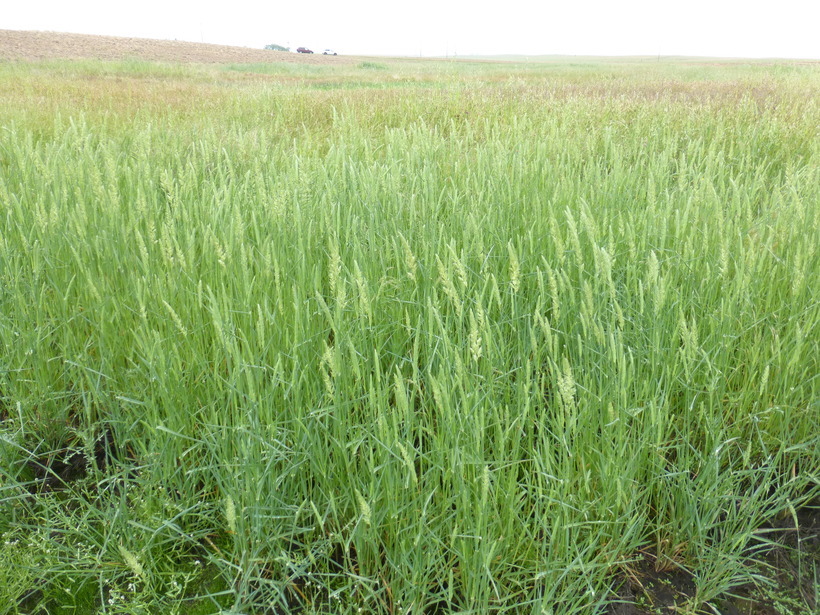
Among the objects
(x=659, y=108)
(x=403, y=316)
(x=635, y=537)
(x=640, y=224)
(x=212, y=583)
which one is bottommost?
(x=212, y=583)

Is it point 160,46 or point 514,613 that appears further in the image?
point 160,46

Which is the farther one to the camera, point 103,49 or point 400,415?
point 103,49

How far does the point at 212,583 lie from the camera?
4.50 ft

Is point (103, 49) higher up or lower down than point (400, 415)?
higher up

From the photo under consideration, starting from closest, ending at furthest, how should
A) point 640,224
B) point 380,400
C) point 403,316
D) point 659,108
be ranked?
point 380,400 → point 403,316 → point 640,224 → point 659,108

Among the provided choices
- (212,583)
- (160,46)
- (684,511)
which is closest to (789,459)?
(684,511)

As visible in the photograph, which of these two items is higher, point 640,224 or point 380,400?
point 640,224

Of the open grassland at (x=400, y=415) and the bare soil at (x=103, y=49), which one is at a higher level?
the bare soil at (x=103, y=49)

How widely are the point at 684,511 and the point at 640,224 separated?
124cm

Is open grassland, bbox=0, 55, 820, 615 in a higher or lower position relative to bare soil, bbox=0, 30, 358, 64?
lower

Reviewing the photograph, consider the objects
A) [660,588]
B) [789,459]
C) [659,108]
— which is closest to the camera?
[660,588]

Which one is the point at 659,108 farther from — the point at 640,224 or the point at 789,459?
the point at 789,459

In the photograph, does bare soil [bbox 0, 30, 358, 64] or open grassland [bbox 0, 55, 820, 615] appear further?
bare soil [bbox 0, 30, 358, 64]

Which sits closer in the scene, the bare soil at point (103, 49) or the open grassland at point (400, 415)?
the open grassland at point (400, 415)
